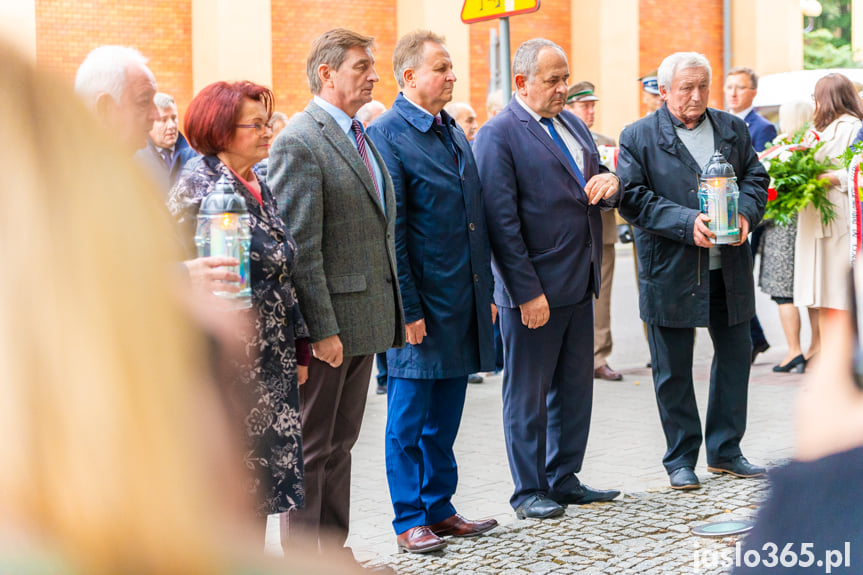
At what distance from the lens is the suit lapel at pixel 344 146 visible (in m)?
4.55

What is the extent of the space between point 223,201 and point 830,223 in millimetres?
6574

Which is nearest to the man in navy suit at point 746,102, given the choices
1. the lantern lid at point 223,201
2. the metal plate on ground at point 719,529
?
the metal plate on ground at point 719,529

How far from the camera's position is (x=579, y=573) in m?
4.58

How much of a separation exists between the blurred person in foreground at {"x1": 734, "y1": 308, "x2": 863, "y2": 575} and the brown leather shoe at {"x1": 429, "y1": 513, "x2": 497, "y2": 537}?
3.69 m

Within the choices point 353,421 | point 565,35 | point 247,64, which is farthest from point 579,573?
point 565,35

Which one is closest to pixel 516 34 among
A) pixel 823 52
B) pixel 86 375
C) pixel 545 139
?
pixel 545 139

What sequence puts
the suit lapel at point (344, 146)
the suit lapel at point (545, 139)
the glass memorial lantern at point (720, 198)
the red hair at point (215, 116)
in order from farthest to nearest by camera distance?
the glass memorial lantern at point (720, 198) → the suit lapel at point (545, 139) → the suit lapel at point (344, 146) → the red hair at point (215, 116)

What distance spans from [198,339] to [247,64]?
18986 millimetres

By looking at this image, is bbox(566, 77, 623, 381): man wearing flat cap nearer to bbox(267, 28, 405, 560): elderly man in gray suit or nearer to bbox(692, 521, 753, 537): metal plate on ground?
bbox(692, 521, 753, 537): metal plate on ground

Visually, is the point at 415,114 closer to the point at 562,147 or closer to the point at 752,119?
the point at 562,147

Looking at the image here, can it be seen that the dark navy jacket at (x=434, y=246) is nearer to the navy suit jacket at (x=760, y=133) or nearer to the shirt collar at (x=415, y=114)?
the shirt collar at (x=415, y=114)

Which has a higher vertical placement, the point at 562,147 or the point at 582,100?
the point at 582,100

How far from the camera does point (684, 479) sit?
233 inches

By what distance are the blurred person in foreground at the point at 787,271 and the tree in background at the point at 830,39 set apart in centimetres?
3246
